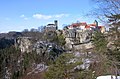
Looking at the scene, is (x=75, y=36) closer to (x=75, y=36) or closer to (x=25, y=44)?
(x=75, y=36)

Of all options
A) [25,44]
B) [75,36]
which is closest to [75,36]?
[75,36]

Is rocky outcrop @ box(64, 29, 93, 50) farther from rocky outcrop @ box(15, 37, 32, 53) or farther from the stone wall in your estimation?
rocky outcrop @ box(15, 37, 32, 53)

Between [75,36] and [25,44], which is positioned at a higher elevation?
[75,36]

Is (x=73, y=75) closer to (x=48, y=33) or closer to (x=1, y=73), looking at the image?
(x=1, y=73)

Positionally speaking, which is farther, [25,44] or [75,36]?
[25,44]

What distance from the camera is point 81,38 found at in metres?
68.1

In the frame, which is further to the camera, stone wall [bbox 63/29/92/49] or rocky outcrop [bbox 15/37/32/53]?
rocky outcrop [bbox 15/37/32/53]

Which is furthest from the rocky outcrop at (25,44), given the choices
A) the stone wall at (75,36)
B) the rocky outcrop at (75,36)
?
the rocky outcrop at (75,36)

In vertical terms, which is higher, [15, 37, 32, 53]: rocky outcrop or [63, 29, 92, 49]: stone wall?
[63, 29, 92, 49]: stone wall

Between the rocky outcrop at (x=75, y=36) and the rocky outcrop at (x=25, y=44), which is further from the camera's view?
the rocky outcrop at (x=25, y=44)

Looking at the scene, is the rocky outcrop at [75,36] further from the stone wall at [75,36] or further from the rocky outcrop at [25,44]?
the rocky outcrop at [25,44]

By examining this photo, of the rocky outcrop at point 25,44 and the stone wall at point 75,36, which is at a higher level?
the stone wall at point 75,36

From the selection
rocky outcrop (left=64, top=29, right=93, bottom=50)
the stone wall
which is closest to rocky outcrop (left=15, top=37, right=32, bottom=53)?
the stone wall

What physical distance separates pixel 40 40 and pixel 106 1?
212ft
